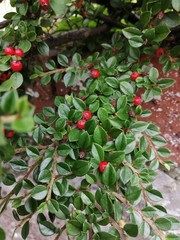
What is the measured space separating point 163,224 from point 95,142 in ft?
1.01

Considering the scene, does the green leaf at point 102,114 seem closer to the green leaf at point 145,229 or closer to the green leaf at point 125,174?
the green leaf at point 125,174

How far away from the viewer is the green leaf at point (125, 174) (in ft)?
4.06

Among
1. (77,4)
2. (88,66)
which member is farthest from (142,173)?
(77,4)

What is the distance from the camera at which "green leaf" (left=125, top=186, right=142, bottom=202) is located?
3.92 ft

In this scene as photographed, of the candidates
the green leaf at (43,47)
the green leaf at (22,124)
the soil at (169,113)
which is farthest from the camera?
the soil at (169,113)

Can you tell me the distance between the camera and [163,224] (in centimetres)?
121

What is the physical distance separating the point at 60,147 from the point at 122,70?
45cm

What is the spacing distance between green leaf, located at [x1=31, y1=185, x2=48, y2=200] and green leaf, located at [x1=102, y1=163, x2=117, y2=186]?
0.18m

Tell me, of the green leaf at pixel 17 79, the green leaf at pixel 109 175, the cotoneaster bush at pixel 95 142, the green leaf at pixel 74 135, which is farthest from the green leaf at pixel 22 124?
the green leaf at pixel 17 79

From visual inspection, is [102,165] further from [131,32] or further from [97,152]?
[131,32]

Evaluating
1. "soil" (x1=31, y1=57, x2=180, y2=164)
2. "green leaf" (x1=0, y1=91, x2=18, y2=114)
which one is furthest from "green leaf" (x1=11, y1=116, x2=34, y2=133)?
"soil" (x1=31, y1=57, x2=180, y2=164)

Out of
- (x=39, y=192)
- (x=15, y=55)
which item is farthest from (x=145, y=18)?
(x=39, y=192)

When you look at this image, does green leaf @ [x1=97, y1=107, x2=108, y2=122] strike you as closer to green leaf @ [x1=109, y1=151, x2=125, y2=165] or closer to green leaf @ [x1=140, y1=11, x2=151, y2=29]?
green leaf @ [x1=109, y1=151, x2=125, y2=165]

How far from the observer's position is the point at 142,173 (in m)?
1.29
